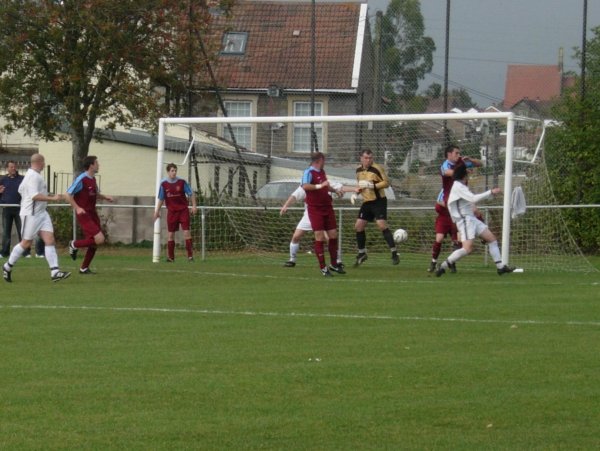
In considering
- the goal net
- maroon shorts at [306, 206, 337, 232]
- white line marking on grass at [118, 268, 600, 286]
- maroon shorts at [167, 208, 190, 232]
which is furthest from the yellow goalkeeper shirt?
maroon shorts at [167, 208, 190, 232]

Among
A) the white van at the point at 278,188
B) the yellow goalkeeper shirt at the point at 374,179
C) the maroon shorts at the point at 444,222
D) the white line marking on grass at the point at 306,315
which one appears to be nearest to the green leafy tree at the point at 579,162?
the white van at the point at 278,188

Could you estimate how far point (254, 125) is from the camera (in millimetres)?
25844

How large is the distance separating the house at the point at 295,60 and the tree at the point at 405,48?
77cm

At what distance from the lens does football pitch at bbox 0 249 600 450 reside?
696 cm

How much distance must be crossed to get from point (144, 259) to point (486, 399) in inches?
708

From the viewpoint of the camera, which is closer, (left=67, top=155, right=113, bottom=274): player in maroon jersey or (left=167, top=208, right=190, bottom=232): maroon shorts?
(left=67, top=155, right=113, bottom=274): player in maroon jersey

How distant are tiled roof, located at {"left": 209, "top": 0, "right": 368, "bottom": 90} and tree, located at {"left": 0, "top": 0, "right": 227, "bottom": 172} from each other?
949 centimetres

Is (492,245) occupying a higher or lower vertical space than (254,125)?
lower

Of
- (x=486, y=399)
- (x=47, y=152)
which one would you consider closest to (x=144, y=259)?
(x=47, y=152)

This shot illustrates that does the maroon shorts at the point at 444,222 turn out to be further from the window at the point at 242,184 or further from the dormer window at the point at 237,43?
the dormer window at the point at 237,43

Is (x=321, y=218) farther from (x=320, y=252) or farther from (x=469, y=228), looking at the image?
(x=469, y=228)

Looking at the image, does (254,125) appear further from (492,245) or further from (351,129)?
(492,245)

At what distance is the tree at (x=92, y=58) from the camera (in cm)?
2877

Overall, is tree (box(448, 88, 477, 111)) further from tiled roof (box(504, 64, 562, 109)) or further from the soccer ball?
the soccer ball
